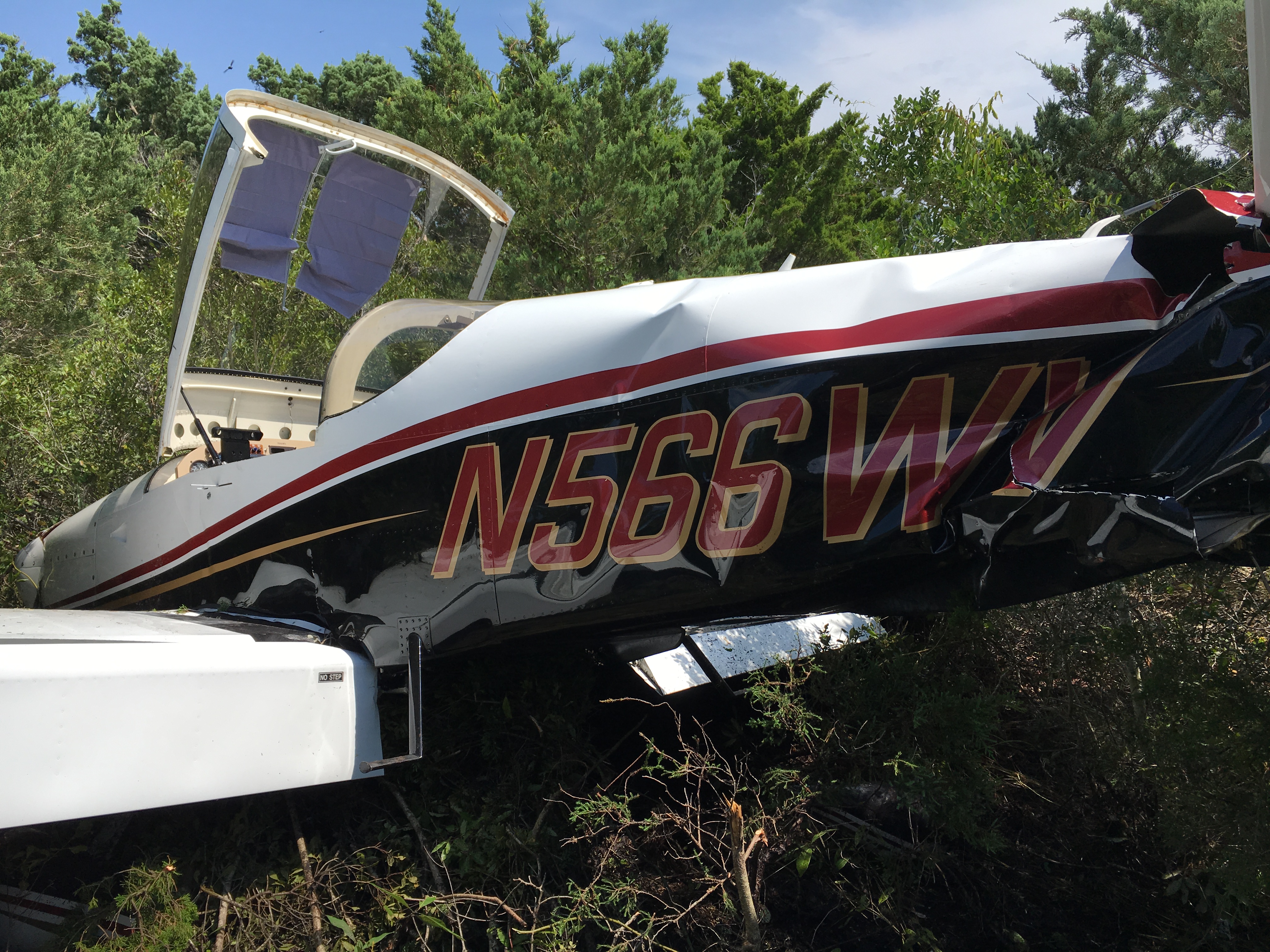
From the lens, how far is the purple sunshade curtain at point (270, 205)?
4.63 m

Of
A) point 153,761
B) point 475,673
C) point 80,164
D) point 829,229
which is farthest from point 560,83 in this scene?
point 153,761

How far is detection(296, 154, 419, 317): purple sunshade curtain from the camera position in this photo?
518cm

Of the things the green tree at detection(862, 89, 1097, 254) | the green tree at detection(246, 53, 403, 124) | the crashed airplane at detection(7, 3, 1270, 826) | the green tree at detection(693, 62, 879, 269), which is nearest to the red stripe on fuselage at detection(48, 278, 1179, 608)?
the crashed airplane at detection(7, 3, 1270, 826)

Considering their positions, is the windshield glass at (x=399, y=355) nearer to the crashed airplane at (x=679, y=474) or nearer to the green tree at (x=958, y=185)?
the crashed airplane at (x=679, y=474)

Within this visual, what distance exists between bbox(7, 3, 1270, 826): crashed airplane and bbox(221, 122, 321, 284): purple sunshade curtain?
250 mm

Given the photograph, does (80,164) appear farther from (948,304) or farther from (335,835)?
(948,304)

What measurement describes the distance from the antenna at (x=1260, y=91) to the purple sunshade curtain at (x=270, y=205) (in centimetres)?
412

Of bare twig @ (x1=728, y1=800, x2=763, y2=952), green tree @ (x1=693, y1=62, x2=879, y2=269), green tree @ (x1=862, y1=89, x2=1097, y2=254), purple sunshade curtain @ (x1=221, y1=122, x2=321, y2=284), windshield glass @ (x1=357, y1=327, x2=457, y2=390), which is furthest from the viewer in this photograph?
green tree @ (x1=693, y1=62, x2=879, y2=269)

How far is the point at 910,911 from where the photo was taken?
3123 mm

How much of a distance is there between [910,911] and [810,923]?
0.37 metres

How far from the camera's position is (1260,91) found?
210cm

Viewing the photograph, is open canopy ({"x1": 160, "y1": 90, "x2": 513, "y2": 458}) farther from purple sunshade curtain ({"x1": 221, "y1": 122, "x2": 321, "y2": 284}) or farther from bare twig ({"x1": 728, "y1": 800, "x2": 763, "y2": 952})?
bare twig ({"x1": 728, "y1": 800, "x2": 763, "y2": 952})

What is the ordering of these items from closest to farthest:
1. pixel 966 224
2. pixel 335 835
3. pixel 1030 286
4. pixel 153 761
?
pixel 1030 286 < pixel 153 761 < pixel 335 835 < pixel 966 224

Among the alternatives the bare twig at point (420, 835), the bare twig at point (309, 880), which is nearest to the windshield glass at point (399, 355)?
the bare twig at point (420, 835)
